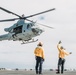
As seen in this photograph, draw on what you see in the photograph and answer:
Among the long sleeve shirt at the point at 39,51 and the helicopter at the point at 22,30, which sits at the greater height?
the helicopter at the point at 22,30

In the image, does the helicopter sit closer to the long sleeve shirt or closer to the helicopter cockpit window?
the helicopter cockpit window

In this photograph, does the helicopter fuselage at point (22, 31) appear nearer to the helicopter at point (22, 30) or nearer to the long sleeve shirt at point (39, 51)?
the helicopter at point (22, 30)

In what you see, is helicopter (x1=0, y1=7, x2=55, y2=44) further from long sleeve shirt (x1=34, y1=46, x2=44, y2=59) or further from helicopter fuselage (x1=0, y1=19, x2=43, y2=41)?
long sleeve shirt (x1=34, y1=46, x2=44, y2=59)

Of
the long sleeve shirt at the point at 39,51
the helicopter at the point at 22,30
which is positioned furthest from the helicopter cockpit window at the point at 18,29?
the long sleeve shirt at the point at 39,51

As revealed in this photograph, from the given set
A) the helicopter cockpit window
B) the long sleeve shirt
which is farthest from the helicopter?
the long sleeve shirt

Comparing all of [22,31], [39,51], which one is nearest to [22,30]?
[22,31]

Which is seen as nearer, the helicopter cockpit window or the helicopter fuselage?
the helicopter fuselage

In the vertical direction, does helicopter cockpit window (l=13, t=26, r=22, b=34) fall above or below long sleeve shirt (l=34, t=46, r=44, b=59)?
above

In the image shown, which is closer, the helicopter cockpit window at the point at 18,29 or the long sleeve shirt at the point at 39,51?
the long sleeve shirt at the point at 39,51

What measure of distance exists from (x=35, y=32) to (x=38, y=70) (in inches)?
1225

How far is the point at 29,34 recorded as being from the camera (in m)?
53.4

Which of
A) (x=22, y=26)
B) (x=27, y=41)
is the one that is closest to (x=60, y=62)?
(x=27, y=41)

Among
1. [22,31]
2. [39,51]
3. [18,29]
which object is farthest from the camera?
[18,29]

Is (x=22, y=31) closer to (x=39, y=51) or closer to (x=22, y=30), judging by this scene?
(x=22, y=30)
